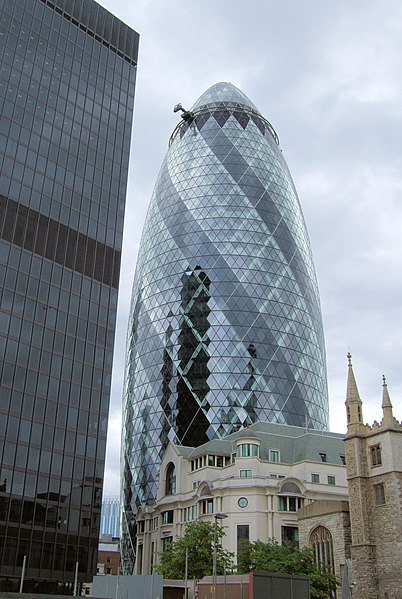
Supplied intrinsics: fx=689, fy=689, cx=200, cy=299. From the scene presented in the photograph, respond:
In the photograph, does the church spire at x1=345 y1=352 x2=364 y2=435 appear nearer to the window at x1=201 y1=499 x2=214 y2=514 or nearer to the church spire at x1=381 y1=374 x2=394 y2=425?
the church spire at x1=381 y1=374 x2=394 y2=425

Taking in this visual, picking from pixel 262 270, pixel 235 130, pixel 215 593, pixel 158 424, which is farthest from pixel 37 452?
pixel 235 130

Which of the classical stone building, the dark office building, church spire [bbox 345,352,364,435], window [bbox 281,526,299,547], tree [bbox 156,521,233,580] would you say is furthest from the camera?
the classical stone building

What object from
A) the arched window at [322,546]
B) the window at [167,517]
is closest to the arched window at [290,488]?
the arched window at [322,546]

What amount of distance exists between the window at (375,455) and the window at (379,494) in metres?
1.81

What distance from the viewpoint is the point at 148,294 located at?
113 meters

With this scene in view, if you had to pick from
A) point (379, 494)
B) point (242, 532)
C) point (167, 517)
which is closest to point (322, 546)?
point (379, 494)

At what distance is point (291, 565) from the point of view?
5231cm

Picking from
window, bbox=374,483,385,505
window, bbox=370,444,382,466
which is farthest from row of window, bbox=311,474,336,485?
window, bbox=374,483,385,505

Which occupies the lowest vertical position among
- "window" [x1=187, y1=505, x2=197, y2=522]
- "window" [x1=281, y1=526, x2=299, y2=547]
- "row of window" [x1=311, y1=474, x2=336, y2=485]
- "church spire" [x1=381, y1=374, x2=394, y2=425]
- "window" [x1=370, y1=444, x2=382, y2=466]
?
"window" [x1=281, y1=526, x2=299, y2=547]

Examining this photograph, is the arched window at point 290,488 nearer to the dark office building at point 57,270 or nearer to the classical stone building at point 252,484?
the classical stone building at point 252,484

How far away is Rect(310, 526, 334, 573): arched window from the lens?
2280 inches

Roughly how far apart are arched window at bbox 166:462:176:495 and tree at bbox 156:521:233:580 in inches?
1051

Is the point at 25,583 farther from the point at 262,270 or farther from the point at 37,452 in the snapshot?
the point at 262,270

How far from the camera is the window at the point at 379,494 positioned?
5465 cm
